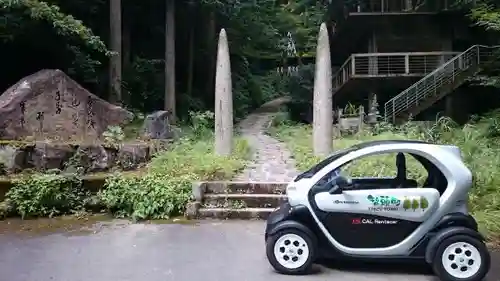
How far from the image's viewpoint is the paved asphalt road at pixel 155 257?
5.49 m

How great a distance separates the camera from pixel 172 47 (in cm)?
1916

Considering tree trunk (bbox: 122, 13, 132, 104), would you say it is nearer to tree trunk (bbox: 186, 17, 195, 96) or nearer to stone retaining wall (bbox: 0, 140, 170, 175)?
tree trunk (bbox: 186, 17, 195, 96)

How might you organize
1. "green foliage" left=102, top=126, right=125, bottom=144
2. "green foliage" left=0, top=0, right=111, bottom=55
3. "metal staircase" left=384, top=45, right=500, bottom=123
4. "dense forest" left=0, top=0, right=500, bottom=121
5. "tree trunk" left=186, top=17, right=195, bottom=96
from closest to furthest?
"green foliage" left=102, top=126, right=125, bottom=144, "green foliage" left=0, top=0, right=111, bottom=55, "dense forest" left=0, top=0, right=500, bottom=121, "metal staircase" left=384, top=45, right=500, bottom=123, "tree trunk" left=186, top=17, right=195, bottom=96

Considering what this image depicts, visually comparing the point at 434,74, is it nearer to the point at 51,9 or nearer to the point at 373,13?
the point at 373,13

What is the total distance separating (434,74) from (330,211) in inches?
626

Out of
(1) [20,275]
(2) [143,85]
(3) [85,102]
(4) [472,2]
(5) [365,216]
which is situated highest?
(4) [472,2]

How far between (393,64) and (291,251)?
17063 millimetres

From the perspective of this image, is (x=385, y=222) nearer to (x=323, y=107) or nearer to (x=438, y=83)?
(x=323, y=107)

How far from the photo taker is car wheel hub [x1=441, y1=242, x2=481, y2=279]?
17.0ft

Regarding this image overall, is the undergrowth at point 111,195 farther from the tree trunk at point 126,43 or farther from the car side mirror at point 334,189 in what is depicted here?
the tree trunk at point 126,43

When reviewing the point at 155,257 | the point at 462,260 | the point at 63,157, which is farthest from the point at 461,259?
the point at 63,157

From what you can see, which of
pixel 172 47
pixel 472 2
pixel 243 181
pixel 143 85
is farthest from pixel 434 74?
pixel 243 181

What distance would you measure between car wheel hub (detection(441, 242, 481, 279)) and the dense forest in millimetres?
9697

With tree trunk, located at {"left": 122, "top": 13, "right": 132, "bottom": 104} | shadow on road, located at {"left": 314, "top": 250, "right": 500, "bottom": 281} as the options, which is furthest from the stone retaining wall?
tree trunk, located at {"left": 122, "top": 13, "right": 132, "bottom": 104}
